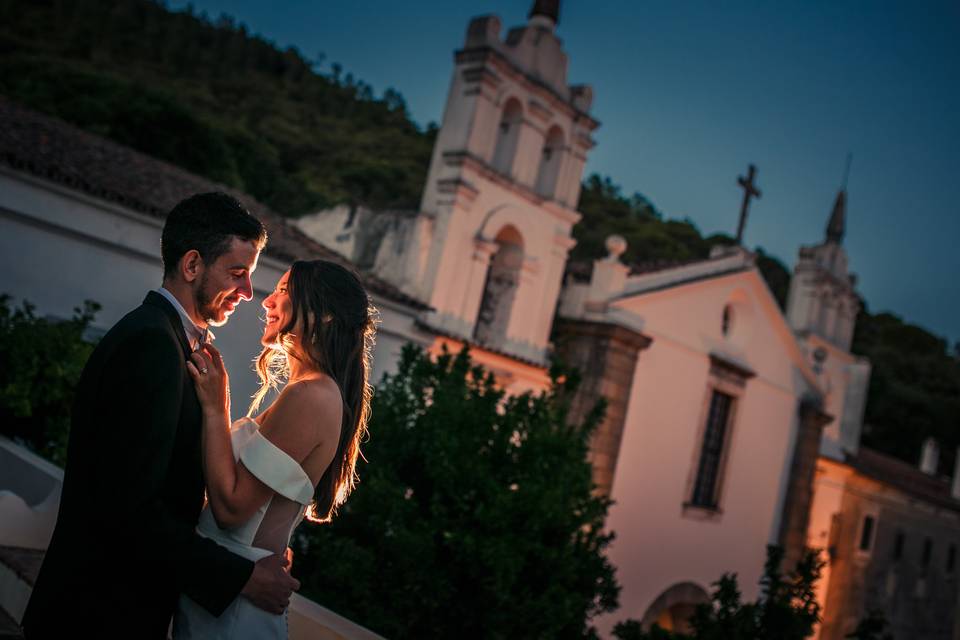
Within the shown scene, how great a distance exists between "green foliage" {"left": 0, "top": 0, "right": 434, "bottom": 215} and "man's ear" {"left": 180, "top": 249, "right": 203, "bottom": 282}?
22.7 metres

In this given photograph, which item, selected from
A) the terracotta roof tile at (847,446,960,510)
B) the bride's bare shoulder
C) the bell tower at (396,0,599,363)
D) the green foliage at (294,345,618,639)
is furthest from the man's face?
the terracotta roof tile at (847,446,960,510)

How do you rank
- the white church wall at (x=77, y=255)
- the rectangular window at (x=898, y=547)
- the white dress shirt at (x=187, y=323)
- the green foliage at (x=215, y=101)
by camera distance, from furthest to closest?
the green foliage at (x=215, y=101) < the rectangular window at (x=898, y=547) < the white church wall at (x=77, y=255) < the white dress shirt at (x=187, y=323)

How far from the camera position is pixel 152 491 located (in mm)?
1936

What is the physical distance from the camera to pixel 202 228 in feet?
7.32

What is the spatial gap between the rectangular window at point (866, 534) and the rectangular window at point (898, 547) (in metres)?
1.81

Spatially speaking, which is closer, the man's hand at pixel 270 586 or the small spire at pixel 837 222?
the man's hand at pixel 270 586

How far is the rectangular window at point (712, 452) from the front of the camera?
51.5ft

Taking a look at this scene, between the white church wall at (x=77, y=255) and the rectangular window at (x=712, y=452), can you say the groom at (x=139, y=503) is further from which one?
the rectangular window at (x=712, y=452)

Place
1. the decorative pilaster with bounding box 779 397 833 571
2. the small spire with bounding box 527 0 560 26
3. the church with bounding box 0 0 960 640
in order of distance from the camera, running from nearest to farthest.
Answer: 1. the church with bounding box 0 0 960 640
2. the small spire with bounding box 527 0 560 26
3. the decorative pilaster with bounding box 779 397 833 571

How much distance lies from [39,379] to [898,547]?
2438cm

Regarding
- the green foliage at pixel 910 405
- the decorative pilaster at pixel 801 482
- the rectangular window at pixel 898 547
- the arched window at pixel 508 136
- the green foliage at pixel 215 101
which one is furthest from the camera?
the green foliage at pixel 910 405

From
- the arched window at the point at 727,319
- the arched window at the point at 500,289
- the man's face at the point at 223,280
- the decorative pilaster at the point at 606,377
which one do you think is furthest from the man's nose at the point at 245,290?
the arched window at the point at 727,319

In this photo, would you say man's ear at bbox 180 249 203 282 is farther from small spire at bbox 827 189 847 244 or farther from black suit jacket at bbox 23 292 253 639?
small spire at bbox 827 189 847 244

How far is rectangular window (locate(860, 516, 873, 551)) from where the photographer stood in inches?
859
